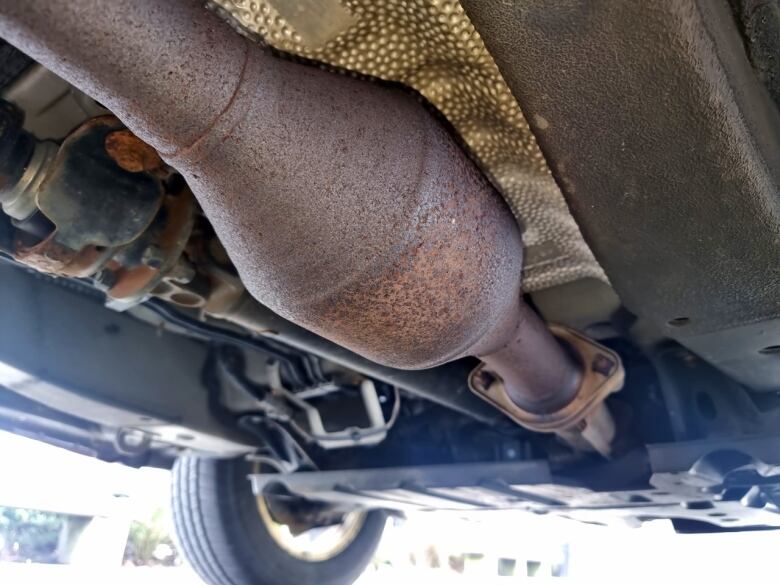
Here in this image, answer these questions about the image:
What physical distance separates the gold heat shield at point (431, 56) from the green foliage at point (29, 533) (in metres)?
9.46

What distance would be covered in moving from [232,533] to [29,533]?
28.5 feet

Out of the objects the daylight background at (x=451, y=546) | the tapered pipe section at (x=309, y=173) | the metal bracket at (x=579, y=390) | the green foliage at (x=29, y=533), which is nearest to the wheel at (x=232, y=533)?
the daylight background at (x=451, y=546)

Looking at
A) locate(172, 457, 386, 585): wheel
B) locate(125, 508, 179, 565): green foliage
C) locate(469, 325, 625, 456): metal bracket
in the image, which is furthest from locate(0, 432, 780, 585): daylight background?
locate(125, 508, 179, 565): green foliage

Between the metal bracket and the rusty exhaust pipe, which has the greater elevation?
the rusty exhaust pipe

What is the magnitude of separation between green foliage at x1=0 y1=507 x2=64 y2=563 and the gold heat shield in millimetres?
9461

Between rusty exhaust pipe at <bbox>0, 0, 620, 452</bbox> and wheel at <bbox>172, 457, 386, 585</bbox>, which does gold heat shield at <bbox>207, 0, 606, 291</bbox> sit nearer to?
rusty exhaust pipe at <bbox>0, 0, 620, 452</bbox>

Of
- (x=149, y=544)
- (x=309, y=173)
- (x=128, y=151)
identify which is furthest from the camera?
(x=149, y=544)

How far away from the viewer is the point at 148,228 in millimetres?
685

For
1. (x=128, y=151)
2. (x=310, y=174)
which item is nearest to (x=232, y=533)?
(x=128, y=151)

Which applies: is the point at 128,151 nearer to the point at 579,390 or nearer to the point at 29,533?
the point at 579,390

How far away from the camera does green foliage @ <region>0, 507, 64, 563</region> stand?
337 inches

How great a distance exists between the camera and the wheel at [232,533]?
167 cm

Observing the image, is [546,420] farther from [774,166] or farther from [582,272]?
[774,166]

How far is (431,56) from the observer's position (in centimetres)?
53
